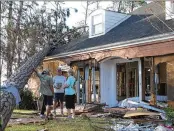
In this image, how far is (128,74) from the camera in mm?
16094

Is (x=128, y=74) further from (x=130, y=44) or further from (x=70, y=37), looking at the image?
(x=70, y=37)

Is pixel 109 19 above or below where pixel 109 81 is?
above

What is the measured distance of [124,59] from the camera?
15891mm

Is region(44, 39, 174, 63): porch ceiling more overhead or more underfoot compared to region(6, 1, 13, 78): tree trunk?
more underfoot

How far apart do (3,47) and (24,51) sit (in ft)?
5.76

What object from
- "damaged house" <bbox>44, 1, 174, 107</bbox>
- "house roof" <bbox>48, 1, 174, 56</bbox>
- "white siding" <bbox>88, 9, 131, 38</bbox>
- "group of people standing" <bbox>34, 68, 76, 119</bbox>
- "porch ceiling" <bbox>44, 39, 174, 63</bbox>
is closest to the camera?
"group of people standing" <bbox>34, 68, 76, 119</bbox>

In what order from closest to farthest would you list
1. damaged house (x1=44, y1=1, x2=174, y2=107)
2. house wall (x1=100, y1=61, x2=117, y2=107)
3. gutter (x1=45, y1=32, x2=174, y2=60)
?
gutter (x1=45, y1=32, x2=174, y2=60) → damaged house (x1=44, y1=1, x2=174, y2=107) → house wall (x1=100, y1=61, x2=117, y2=107)

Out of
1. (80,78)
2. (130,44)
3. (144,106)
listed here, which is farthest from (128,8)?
(144,106)

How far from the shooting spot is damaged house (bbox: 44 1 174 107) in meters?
12.9

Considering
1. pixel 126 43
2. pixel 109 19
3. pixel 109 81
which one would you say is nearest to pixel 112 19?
pixel 109 19

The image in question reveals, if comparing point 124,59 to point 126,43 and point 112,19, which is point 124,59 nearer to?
point 126,43

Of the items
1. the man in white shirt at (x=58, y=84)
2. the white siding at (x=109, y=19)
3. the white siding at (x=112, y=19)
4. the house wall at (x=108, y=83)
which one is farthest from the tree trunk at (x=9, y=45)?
the man in white shirt at (x=58, y=84)

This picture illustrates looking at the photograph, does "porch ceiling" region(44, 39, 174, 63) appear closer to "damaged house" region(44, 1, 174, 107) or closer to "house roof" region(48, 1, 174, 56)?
"damaged house" region(44, 1, 174, 107)

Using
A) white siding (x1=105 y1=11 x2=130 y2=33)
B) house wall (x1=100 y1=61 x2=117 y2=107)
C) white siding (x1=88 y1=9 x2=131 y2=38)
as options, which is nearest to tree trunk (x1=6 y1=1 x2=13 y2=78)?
white siding (x1=88 y1=9 x2=131 y2=38)
